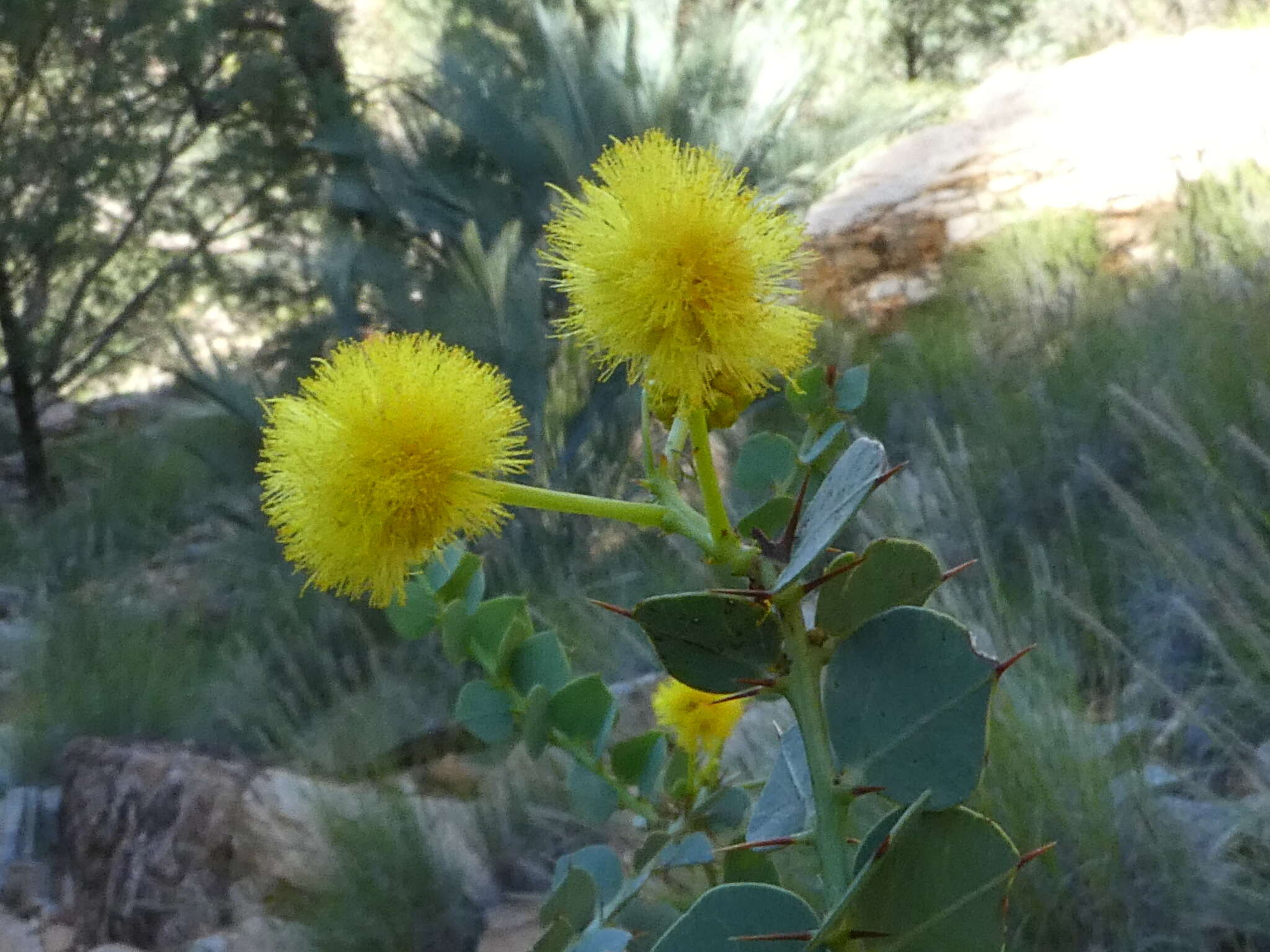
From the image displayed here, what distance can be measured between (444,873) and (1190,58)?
525 centimetres

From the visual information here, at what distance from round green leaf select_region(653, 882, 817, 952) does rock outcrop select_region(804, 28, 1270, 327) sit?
412 centimetres

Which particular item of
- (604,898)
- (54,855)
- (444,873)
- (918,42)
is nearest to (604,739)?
(604,898)

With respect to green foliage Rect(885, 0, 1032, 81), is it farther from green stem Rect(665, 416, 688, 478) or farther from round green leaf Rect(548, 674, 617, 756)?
green stem Rect(665, 416, 688, 478)

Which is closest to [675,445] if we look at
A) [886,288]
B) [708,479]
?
[708,479]

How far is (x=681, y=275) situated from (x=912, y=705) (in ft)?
0.59

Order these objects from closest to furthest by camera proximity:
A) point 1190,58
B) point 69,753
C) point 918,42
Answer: point 69,753
point 1190,58
point 918,42

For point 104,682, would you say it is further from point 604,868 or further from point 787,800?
point 787,800

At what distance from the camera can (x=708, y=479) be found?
0.37 metres

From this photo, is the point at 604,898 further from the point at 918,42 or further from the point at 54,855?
the point at 918,42

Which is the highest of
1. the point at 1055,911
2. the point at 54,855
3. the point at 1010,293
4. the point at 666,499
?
the point at 1010,293

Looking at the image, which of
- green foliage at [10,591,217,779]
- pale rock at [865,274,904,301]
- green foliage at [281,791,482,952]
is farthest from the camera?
pale rock at [865,274,904,301]

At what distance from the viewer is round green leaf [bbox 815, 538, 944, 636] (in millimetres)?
338

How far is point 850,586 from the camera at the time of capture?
13.5 inches

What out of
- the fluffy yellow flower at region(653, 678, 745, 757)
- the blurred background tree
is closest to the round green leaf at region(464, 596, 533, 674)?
the fluffy yellow flower at region(653, 678, 745, 757)
